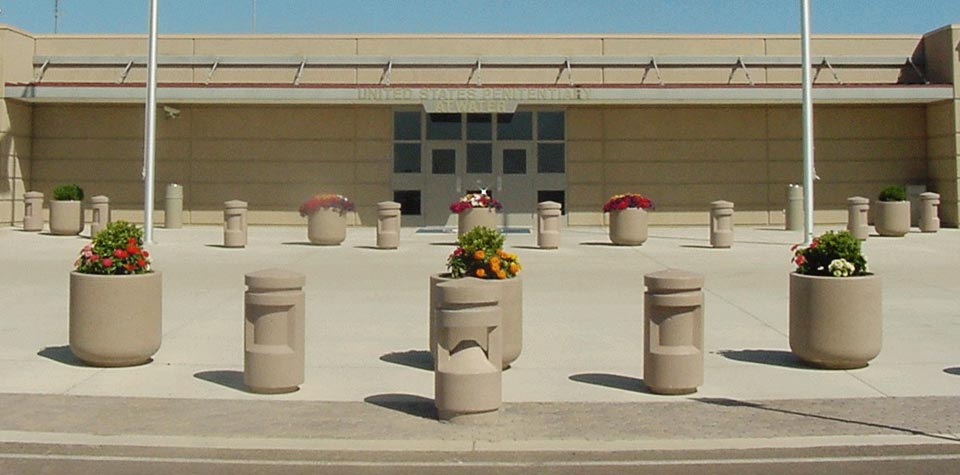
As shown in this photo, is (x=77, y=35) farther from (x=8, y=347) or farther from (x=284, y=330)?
(x=284, y=330)

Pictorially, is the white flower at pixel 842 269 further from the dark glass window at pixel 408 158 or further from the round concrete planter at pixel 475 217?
the dark glass window at pixel 408 158

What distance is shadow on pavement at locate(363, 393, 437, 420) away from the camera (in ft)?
26.4

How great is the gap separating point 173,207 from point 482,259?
22.3 meters

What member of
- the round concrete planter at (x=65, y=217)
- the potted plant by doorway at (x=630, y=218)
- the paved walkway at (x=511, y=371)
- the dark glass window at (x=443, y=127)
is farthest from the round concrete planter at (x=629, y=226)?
the round concrete planter at (x=65, y=217)

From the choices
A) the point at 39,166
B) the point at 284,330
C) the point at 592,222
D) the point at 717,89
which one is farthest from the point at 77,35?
→ the point at 284,330

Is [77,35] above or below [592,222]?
above

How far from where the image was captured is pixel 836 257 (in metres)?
9.88

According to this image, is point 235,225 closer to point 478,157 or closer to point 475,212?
point 475,212

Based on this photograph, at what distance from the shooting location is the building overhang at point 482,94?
2870 cm

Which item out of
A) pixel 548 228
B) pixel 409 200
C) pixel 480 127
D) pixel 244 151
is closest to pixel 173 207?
pixel 244 151

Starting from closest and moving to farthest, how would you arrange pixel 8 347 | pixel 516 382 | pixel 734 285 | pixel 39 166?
pixel 516 382 → pixel 8 347 → pixel 734 285 → pixel 39 166

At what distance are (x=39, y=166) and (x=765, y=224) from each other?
24.0 metres

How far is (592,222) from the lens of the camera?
31781 mm

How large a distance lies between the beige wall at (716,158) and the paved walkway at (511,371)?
12966mm
